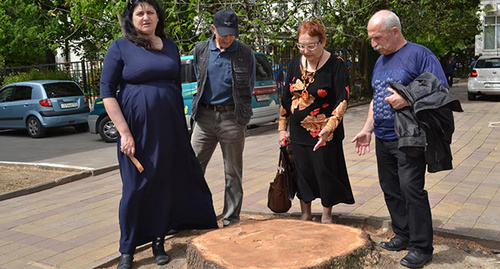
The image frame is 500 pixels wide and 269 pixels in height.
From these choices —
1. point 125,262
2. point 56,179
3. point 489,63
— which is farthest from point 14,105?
point 489,63

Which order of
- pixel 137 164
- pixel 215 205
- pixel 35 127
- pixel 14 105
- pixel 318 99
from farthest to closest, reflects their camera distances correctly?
pixel 14 105 < pixel 35 127 < pixel 215 205 < pixel 318 99 < pixel 137 164

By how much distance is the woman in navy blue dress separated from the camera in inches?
142

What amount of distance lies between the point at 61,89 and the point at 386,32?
12235mm

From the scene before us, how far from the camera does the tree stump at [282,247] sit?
283 centimetres

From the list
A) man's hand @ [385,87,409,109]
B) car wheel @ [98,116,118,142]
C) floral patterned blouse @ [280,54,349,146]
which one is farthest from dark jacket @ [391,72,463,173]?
car wheel @ [98,116,118,142]

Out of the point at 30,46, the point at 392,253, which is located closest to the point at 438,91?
the point at 392,253

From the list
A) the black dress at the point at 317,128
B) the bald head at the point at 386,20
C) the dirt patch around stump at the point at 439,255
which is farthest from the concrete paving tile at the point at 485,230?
the bald head at the point at 386,20

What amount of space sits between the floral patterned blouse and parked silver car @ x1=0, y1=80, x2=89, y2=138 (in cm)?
1084

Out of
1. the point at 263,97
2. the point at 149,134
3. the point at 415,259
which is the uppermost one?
the point at 149,134

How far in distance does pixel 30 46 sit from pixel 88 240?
72.8ft

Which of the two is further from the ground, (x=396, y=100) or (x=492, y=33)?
(x=492, y=33)

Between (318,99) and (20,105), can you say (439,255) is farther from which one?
(20,105)

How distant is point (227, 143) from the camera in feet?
14.5

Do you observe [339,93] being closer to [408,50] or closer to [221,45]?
[408,50]
